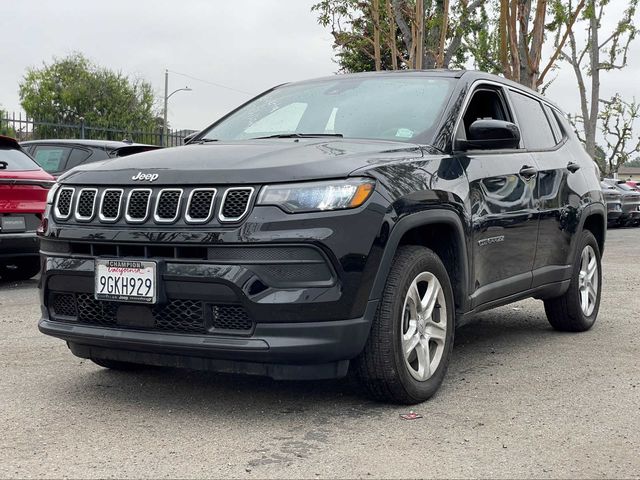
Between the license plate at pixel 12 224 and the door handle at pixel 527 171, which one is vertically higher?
the door handle at pixel 527 171

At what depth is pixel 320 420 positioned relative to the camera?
4.30 metres

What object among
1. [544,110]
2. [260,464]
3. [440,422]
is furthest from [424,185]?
[544,110]

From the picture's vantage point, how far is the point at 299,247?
4.02m

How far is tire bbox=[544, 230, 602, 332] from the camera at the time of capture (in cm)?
675

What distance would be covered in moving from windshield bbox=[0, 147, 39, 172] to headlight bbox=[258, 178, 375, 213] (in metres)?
5.92

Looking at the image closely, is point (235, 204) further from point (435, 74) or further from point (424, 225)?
point (435, 74)

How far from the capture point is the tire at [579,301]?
6754mm

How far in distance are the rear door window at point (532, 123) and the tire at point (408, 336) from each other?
187 cm

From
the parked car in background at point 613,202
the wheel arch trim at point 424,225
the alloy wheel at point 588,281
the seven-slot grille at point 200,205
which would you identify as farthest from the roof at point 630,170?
the seven-slot grille at point 200,205

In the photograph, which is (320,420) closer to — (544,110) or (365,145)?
(365,145)

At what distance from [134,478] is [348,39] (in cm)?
1644

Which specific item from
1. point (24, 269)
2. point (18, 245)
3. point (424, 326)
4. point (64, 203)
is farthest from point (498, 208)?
point (24, 269)

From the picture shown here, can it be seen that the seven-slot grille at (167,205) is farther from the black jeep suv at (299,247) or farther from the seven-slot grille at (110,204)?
the seven-slot grille at (110,204)

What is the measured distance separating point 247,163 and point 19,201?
18.4 ft
